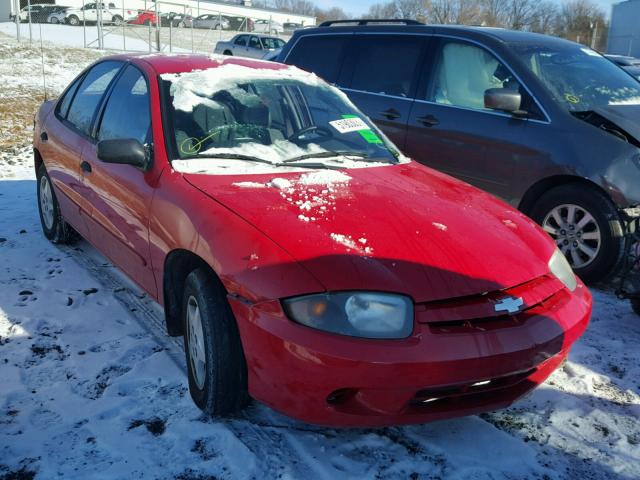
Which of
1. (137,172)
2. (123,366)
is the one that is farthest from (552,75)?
(123,366)

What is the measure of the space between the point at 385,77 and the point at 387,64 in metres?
0.13

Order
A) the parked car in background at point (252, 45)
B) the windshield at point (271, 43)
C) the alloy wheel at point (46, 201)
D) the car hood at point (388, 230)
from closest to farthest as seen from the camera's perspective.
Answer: the car hood at point (388, 230)
the alloy wheel at point (46, 201)
the parked car in background at point (252, 45)
the windshield at point (271, 43)

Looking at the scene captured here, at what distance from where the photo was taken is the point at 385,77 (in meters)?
5.88

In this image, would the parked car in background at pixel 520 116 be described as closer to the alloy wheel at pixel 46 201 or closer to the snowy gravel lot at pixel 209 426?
the snowy gravel lot at pixel 209 426

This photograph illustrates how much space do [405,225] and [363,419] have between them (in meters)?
0.86

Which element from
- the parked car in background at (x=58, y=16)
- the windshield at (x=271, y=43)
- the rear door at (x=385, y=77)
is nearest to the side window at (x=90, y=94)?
the rear door at (x=385, y=77)

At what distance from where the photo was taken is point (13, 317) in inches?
148

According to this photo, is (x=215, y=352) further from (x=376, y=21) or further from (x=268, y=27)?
(x=268, y=27)

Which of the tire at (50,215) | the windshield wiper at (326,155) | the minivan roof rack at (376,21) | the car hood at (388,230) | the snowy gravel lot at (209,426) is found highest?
the minivan roof rack at (376,21)

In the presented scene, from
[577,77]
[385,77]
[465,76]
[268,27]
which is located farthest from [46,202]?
[268,27]

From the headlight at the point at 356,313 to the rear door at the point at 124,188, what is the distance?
4.14 feet

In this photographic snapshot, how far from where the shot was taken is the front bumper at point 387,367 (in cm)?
224

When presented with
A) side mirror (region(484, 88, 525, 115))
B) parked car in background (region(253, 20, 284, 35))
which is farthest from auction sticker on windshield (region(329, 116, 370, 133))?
parked car in background (region(253, 20, 284, 35))

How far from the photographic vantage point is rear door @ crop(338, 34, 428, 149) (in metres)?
5.64
